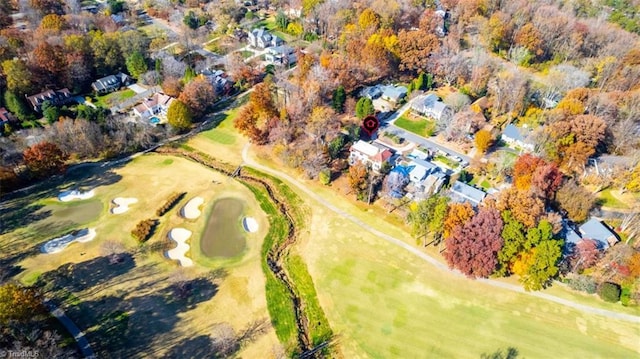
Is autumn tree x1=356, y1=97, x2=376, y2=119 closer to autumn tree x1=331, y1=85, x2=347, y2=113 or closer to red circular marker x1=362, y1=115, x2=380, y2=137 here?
red circular marker x1=362, y1=115, x2=380, y2=137

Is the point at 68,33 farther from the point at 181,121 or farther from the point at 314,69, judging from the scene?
the point at 314,69

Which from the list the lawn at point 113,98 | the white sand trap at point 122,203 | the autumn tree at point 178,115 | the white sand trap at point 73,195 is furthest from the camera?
the lawn at point 113,98

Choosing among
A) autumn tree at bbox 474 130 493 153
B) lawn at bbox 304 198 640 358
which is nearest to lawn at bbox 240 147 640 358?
lawn at bbox 304 198 640 358

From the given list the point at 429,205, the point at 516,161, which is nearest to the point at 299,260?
the point at 429,205

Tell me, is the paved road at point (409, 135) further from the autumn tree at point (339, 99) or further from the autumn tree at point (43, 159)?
the autumn tree at point (43, 159)

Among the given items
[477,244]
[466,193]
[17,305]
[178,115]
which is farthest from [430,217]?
[178,115]

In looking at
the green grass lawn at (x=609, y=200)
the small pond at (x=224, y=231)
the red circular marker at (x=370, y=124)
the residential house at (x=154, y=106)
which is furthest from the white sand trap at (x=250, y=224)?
the green grass lawn at (x=609, y=200)
